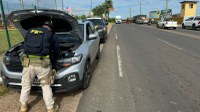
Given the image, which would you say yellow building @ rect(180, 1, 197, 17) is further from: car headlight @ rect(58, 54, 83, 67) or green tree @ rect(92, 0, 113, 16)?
car headlight @ rect(58, 54, 83, 67)

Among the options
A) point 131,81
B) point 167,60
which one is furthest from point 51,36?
point 167,60

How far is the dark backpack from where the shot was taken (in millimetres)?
3309

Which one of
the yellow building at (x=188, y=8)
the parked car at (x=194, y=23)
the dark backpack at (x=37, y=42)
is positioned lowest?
the dark backpack at (x=37, y=42)

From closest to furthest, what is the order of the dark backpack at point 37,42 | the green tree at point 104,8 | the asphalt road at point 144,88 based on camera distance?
1. the dark backpack at point 37,42
2. the asphalt road at point 144,88
3. the green tree at point 104,8

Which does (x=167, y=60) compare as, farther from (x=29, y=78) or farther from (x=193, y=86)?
(x=29, y=78)

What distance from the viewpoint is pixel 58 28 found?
535 cm

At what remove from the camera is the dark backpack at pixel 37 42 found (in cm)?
331

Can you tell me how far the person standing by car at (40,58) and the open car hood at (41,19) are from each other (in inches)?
27.9

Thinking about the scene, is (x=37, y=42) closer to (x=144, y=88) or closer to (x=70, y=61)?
(x=70, y=61)

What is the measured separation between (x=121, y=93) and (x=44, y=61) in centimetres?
202

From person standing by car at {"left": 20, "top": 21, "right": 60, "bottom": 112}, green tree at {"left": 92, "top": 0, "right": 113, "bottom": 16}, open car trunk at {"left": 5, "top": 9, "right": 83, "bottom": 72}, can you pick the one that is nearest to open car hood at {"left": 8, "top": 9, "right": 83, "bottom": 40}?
open car trunk at {"left": 5, "top": 9, "right": 83, "bottom": 72}

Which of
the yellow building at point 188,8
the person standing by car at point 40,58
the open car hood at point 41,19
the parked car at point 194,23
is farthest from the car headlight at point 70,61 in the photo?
the yellow building at point 188,8

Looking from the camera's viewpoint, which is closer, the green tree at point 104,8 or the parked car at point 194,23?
the parked car at point 194,23

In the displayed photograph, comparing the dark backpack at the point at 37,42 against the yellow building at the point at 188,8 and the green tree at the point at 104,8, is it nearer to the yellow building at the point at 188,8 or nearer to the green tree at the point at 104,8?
the yellow building at the point at 188,8
